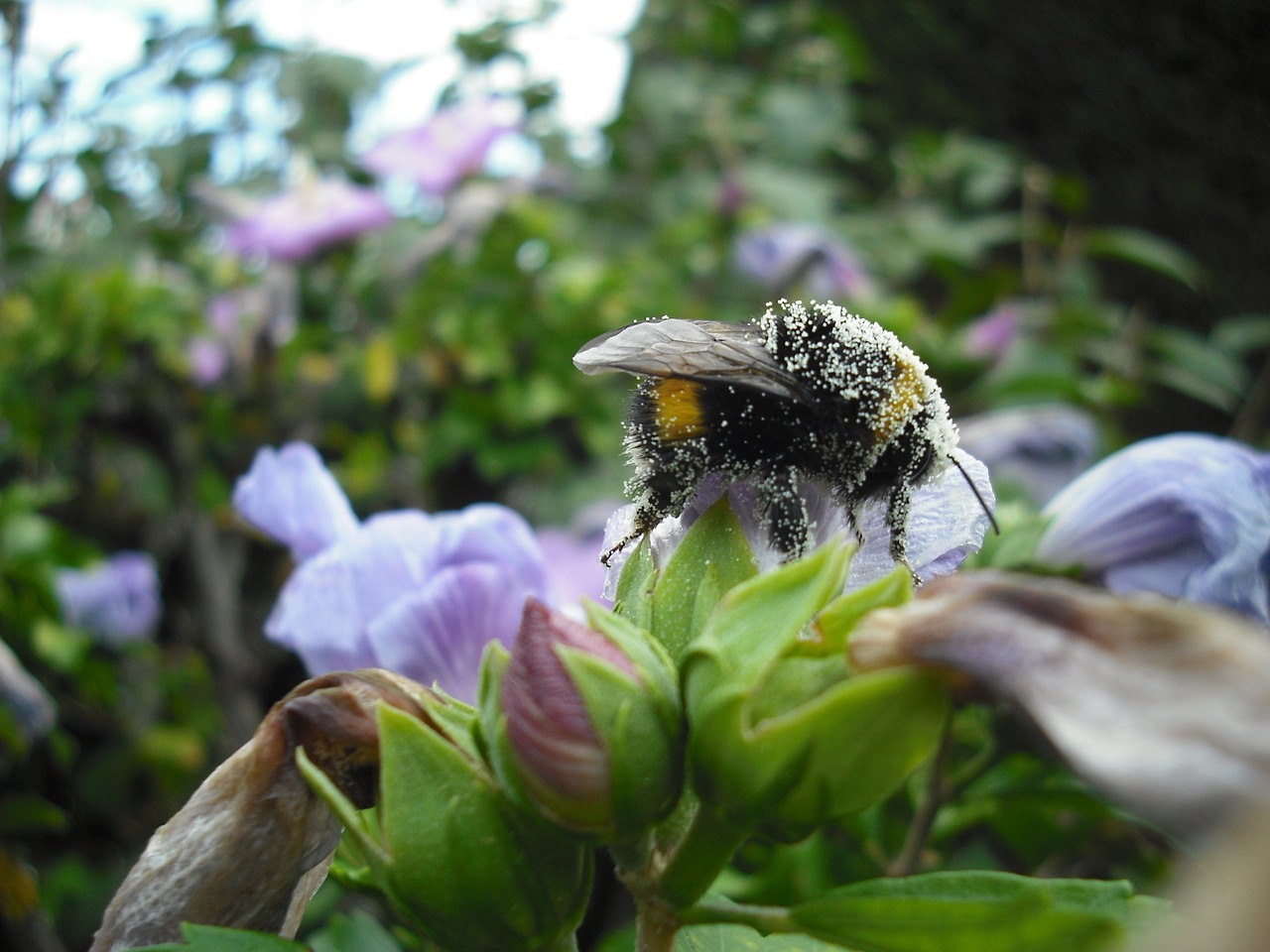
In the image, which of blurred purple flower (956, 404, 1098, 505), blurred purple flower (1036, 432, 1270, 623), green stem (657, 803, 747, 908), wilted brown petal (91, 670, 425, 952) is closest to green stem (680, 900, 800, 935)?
green stem (657, 803, 747, 908)

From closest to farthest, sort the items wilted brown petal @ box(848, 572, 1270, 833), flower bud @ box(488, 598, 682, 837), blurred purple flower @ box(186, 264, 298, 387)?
1. wilted brown petal @ box(848, 572, 1270, 833)
2. flower bud @ box(488, 598, 682, 837)
3. blurred purple flower @ box(186, 264, 298, 387)

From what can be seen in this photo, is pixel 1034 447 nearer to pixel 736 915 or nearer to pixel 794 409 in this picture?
pixel 794 409

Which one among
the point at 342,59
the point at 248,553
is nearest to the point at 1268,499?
the point at 248,553

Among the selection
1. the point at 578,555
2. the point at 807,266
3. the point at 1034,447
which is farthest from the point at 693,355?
the point at 807,266

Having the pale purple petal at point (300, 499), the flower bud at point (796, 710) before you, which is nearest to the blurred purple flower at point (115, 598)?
the pale purple petal at point (300, 499)

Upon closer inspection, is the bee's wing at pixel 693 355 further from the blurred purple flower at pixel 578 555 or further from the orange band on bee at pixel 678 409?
A: the blurred purple flower at pixel 578 555

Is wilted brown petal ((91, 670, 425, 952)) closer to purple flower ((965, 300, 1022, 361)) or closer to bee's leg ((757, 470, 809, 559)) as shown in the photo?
bee's leg ((757, 470, 809, 559))

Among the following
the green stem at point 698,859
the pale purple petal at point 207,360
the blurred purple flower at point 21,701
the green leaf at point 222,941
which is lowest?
the blurred purple flower at point 21,701
